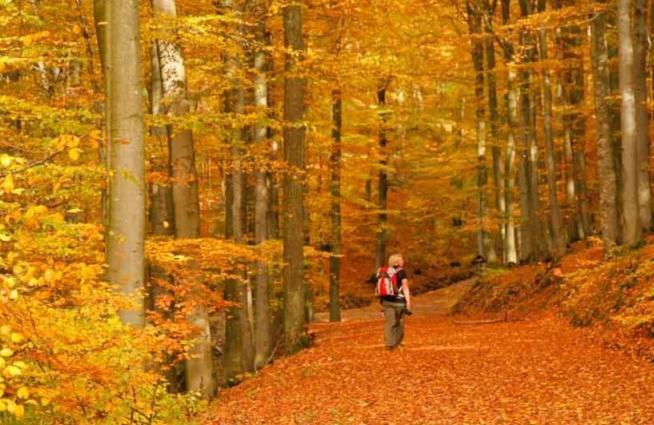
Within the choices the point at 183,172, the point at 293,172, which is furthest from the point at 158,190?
the point at 183,172

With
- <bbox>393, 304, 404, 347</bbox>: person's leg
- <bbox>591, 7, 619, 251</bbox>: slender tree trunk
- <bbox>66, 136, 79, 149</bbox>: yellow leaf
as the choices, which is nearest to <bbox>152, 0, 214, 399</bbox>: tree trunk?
<bbox>393, 304, 404, 347</bbox>: person's leg

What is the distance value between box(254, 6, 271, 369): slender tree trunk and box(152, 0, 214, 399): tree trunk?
2638 millimetres

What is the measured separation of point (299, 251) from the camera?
1556 cm

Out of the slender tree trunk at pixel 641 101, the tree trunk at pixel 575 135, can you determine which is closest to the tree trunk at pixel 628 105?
the slender tree trunk at pixel 641 101

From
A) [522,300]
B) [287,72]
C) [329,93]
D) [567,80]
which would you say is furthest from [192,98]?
[567,80]

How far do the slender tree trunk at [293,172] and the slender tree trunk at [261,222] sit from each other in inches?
25.1

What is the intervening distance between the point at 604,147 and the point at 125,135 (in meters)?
11.1

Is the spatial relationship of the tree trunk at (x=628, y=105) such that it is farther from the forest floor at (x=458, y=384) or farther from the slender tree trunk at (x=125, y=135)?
the slender tree trunk at (x=125, y=135)

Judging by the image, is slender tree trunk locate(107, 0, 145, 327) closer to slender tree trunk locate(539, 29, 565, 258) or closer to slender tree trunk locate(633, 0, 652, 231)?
slender tree trunk locate(633, 0, 652, 231)

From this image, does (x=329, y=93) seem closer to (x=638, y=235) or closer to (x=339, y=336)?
(x=339, y=336)

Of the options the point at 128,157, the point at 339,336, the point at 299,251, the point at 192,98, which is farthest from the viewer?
the point at 339,336

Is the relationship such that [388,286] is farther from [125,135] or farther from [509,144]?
[509,144]

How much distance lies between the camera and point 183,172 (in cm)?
1237

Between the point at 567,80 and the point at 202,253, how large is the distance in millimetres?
14553
